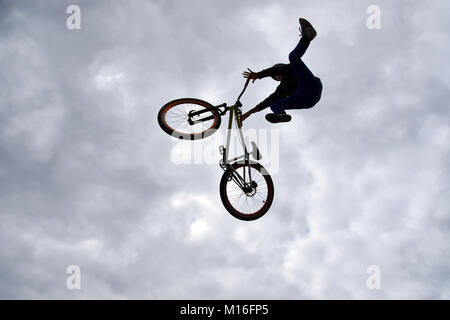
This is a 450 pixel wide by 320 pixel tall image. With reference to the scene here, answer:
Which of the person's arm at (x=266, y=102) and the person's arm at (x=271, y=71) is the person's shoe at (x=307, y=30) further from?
the person's arm at (x=266, y=102)

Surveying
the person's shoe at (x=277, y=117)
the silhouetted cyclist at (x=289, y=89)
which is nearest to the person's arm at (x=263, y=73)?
the silhouetted cyclist at (x=289, y=89)

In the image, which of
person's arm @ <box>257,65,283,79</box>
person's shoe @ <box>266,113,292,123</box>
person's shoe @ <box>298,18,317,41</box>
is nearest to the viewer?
person's shoe @ <box>298,18,317,41</box>

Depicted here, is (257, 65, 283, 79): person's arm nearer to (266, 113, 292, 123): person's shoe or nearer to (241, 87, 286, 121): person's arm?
(241, 87, 286, 121): person's arm

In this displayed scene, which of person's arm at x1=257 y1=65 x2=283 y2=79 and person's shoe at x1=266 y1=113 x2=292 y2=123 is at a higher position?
person's arm at x1=257 y1=65 x2=283 y2=79

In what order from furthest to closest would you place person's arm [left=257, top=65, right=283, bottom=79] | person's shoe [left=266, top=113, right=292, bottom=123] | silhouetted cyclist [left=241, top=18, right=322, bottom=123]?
1. person's shoe [left=266, top=113, right=292, bottom=123]
2. person's arm [left=257, top=65, right=283, bottom=79]
3. silhouetted cyclist [left=241, top=18, right=322, bottom=123]


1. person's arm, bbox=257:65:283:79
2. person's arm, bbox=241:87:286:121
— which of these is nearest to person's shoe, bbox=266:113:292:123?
person's arm, bbox=241:87:286:121

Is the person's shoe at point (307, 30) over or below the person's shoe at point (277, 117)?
over

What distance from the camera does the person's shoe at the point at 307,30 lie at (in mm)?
7934

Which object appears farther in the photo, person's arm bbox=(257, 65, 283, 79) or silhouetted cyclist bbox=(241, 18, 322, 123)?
person's arm bbox=(257, 65, 283, 79)

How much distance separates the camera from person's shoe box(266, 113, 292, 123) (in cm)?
907
